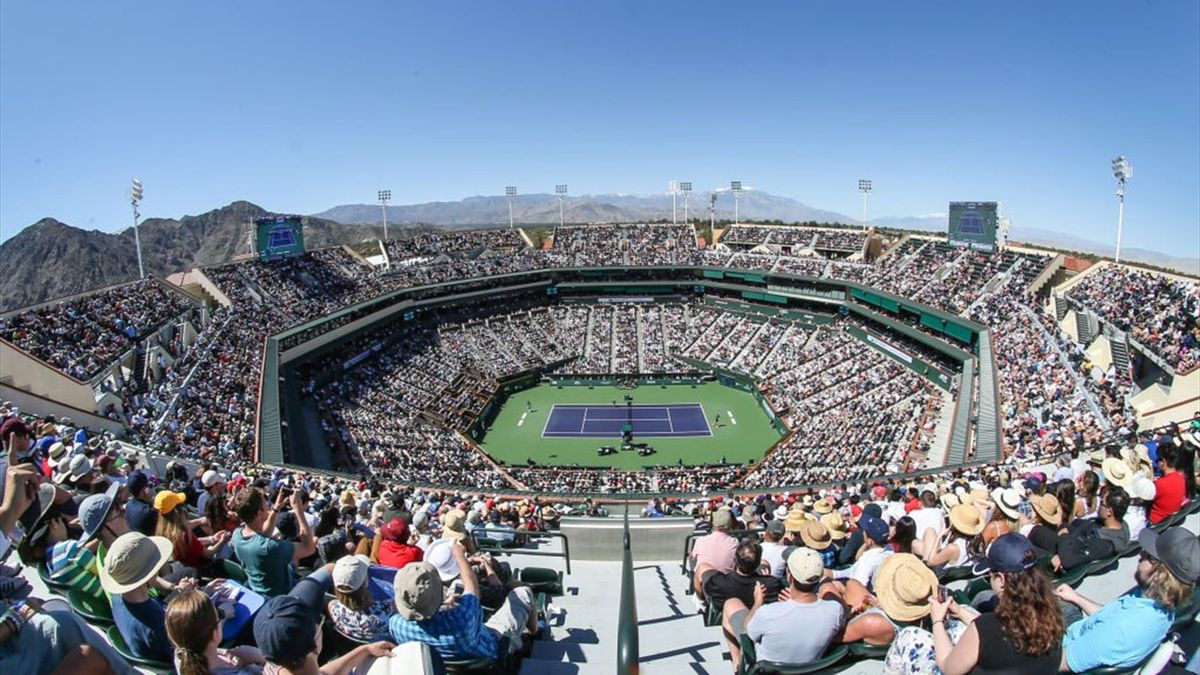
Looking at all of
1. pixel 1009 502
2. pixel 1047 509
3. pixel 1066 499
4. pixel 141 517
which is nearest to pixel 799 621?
pixel 1009 502

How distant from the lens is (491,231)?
6712cm

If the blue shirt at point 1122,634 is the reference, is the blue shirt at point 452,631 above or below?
below

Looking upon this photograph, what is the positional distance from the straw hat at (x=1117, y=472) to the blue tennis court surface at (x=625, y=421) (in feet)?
96.3

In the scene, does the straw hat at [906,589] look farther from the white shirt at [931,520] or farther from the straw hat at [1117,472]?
the straw hat at [1117,472]

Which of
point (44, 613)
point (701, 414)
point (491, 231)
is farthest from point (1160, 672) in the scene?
point (491, 231)

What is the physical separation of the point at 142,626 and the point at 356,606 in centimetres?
139

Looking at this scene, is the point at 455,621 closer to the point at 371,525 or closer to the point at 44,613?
the point at 44,613

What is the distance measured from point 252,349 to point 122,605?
31.6 meters

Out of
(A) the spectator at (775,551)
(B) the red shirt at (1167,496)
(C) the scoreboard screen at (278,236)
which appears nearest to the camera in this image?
(A) the spectator at (775,551)

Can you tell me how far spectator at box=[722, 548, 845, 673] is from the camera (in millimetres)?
4621

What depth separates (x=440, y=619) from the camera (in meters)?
4.54

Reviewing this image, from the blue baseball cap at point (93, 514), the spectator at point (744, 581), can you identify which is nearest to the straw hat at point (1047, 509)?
the spectator at point (744, 581)

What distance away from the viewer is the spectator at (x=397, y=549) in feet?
20.6

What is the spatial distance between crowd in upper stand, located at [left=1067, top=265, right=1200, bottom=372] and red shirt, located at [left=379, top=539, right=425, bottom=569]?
1014 inches
